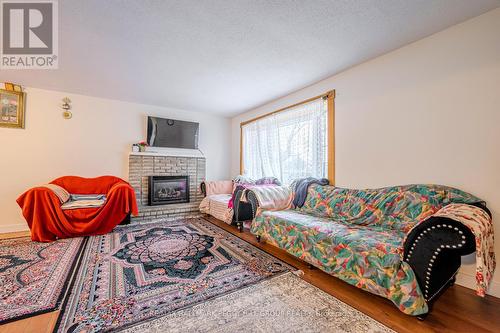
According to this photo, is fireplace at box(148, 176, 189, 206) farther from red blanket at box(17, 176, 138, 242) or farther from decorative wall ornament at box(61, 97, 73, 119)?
decorative wall ornament at box(61, 97, 73, 119)

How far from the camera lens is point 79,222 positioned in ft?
10.2

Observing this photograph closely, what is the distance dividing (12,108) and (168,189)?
2.83m

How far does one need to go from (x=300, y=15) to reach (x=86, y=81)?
3.39m

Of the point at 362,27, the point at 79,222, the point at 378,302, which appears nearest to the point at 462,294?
the point at 378,302

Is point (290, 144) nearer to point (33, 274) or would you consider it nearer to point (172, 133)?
point (172, 133)

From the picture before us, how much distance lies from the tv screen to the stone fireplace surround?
10.1 inches

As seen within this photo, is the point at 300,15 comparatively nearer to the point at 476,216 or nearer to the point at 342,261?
the point at 476,216

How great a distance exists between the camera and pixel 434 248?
1.37 meters

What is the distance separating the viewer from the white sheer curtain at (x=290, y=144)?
3246 mm

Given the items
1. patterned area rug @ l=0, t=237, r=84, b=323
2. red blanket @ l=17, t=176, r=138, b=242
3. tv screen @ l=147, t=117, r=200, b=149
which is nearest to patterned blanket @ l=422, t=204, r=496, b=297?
patterned area rug @ l=0, t=237, r=84, b=323

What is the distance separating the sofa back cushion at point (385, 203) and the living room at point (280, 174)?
2cm

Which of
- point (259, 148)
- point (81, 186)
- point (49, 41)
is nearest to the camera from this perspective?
point (49, 41)

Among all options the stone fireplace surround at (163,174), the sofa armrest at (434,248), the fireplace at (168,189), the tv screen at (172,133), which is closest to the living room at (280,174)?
the sofa armrest at (434,248)

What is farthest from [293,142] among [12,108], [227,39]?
[12,108]
